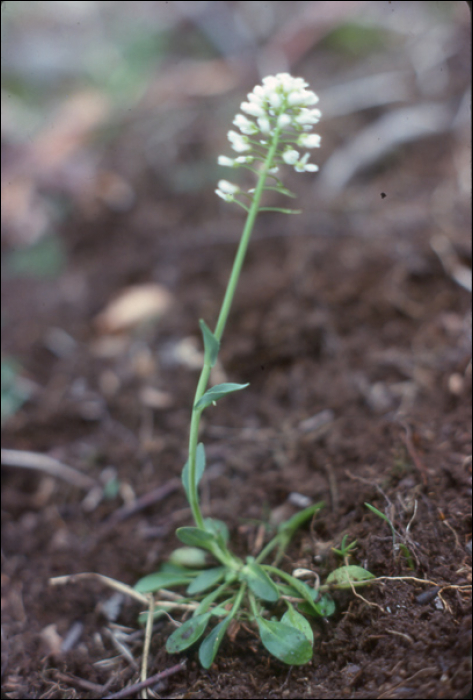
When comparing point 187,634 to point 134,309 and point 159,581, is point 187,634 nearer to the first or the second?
point 159,581

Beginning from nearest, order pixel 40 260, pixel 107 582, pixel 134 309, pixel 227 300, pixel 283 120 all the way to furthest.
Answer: pixel 283 120 → pixel 227 300 → pixel 107 582 → pixel 134 309 → pixel 40 260

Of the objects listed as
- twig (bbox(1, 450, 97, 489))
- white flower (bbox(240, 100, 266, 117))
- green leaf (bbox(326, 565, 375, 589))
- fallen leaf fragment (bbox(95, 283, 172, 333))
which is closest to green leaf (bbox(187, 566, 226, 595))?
green leaf (bbox(326, 565, 375, 589))

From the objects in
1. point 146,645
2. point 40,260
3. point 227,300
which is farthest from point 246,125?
point 40,260

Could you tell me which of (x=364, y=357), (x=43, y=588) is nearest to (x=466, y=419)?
(x=364, y=357)

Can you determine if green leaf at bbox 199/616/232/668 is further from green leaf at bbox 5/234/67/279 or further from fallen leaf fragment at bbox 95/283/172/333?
green leaf at bbox 5/234/67/279

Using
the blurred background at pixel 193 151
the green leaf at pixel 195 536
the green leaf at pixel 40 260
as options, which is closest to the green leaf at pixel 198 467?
the green leaf at pixel 195 536
